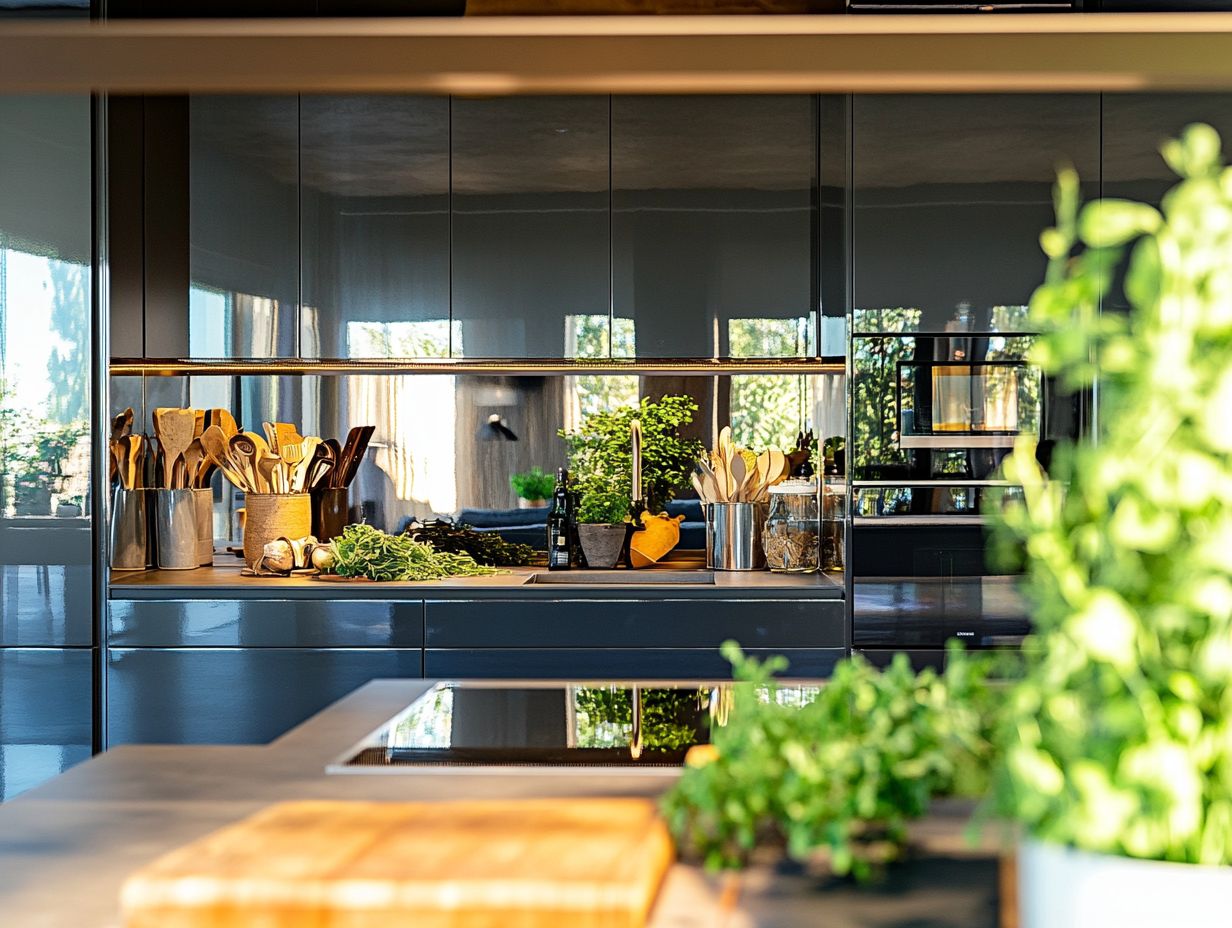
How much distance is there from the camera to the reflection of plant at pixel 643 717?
1374 millimetres

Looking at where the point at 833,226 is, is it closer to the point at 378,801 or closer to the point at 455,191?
the point at 455,191

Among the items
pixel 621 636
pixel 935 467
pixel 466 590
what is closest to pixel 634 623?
pixel 621 636

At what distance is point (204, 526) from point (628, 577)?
127 centimetres

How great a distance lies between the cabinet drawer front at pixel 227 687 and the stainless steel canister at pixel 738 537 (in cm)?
94

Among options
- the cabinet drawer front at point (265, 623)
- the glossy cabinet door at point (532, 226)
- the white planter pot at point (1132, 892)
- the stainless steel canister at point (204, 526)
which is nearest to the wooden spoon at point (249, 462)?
the stainless steel canister at point (204, 526)

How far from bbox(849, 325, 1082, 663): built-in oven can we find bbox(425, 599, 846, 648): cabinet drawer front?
132mm

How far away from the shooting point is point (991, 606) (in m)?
3.26

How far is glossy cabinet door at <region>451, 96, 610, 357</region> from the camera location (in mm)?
3617

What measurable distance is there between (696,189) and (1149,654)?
10.3 feet

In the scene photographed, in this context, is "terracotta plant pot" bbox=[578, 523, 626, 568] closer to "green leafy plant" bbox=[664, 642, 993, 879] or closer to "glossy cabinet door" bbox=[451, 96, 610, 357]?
"glossy cabinet door" bbox=[451, 96, 610, 357]

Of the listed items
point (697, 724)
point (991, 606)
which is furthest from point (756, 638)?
point (697, 724)

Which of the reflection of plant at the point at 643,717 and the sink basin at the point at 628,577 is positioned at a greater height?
the reflection of plant at the point at 643,717

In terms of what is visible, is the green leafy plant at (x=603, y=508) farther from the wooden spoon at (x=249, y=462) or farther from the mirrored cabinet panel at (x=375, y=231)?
the wooden spoon at (x=249, y=462)

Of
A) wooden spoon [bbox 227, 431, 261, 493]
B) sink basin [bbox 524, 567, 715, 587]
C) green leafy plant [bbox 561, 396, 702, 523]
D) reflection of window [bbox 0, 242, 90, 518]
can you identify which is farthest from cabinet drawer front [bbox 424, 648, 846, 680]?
reflection of window [bbox 0, 242, 90, 518]
